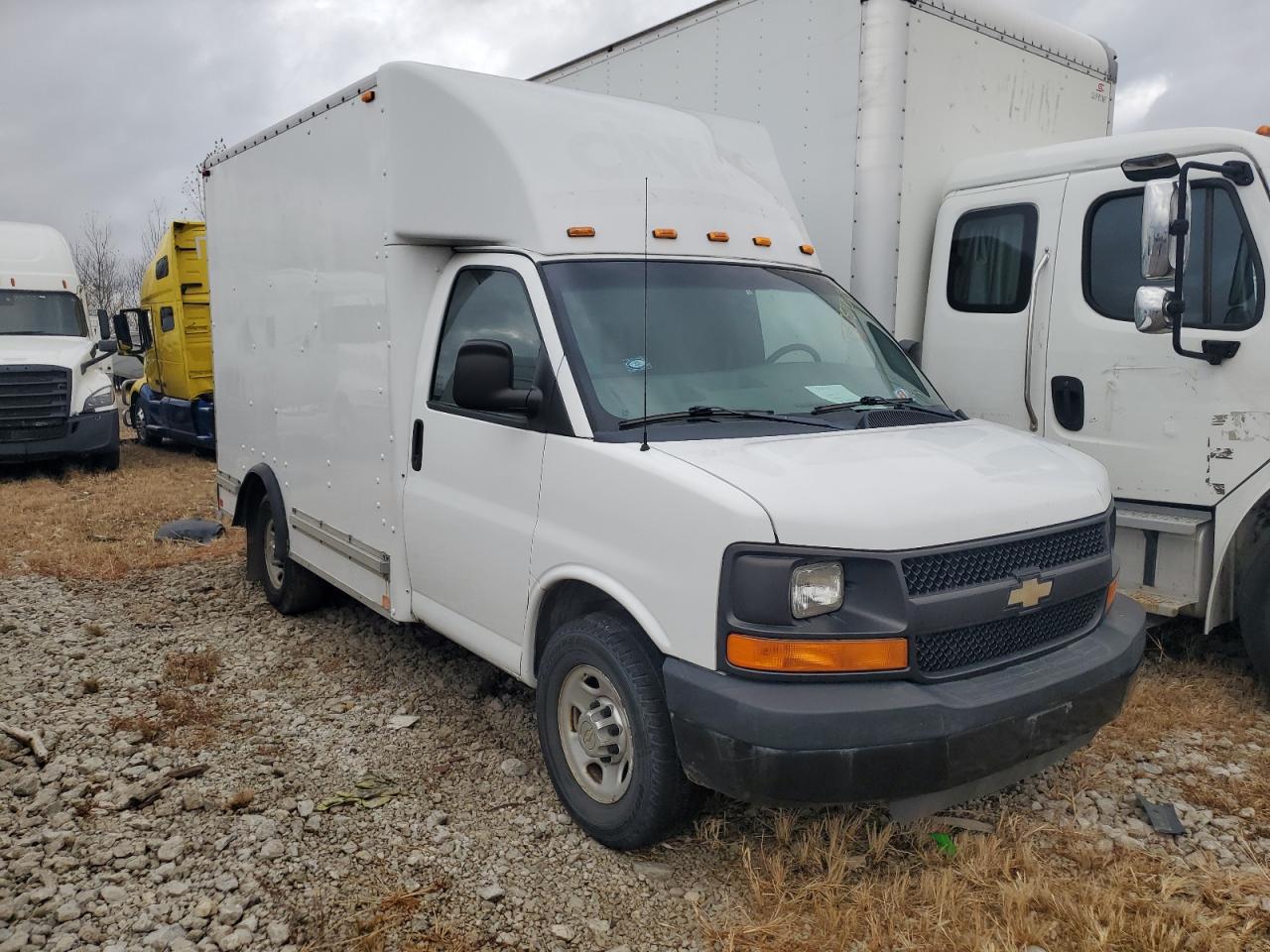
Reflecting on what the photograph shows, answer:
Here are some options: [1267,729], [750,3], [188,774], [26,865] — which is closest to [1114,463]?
[1267,729]

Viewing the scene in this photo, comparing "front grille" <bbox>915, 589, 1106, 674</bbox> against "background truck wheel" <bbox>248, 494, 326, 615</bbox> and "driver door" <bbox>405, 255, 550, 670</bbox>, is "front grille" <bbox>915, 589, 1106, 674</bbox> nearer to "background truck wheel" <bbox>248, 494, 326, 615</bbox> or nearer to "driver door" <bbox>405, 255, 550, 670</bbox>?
"driver door" <bbox>405, 255, 550, 670</bbox>

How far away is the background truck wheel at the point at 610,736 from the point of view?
341cm

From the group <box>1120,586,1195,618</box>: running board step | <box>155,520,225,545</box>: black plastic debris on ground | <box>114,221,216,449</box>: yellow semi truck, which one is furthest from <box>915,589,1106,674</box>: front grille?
<box>114,221,216,449</box>: yellow semi truck

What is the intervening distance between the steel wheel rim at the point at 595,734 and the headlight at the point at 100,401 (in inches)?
451

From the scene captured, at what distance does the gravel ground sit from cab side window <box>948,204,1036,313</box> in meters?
2.41

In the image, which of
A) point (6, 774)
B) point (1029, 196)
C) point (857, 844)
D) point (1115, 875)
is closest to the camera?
point (1115, 875)

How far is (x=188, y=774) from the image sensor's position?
434 cm

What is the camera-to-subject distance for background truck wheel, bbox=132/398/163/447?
54.1 feet

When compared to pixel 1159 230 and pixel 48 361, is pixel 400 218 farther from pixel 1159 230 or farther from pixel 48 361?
pixel 48 361

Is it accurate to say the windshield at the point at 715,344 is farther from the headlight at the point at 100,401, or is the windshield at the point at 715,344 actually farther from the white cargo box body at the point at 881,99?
the headlight at the point at 100,401

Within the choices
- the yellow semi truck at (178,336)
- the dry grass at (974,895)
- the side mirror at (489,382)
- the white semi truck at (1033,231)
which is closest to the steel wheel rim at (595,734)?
the dry grass at (974,895)

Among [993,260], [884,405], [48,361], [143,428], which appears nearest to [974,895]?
[884,405]

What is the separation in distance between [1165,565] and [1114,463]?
1.85 feet

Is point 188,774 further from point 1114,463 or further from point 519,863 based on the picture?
point 1114,463
